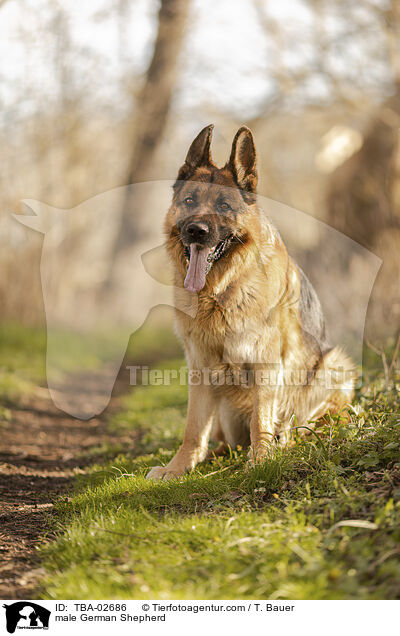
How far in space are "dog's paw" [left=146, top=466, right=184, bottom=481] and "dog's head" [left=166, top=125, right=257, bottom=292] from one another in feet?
4.68

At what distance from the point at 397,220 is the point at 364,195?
48.6 inches

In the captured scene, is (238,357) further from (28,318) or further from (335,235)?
(28,318)

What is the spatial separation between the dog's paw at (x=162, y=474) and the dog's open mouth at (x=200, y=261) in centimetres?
143

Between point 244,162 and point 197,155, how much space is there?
1.24 feet

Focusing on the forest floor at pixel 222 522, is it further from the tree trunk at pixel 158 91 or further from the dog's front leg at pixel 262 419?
the tree trunk at pixel 158 91

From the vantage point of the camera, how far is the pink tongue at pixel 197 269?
160 inches

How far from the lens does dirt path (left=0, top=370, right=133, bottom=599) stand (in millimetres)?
2957

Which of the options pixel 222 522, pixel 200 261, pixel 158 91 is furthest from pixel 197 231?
pixel 158 91

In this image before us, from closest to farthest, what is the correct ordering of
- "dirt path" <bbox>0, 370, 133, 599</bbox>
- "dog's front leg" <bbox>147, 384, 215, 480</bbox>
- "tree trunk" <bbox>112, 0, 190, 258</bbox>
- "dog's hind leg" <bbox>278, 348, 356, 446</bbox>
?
"dirt path" <bbox>0, 370, 133, 599</bbox> < "dog's front leg" <bbox>147, 384, 215, 480</bbox> < "dog's hind leg" <bbox>278, 348, 356, 446</bbox> < "tree trunk" <bbox>112, 0, 190, 258</bbox>

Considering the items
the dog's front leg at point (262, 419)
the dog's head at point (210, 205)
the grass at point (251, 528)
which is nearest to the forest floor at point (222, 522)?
the grass at point (251, 528)

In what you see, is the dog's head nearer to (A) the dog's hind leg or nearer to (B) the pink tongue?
(B) the pink tongue

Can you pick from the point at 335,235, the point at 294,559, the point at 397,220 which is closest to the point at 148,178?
the point at 335,235

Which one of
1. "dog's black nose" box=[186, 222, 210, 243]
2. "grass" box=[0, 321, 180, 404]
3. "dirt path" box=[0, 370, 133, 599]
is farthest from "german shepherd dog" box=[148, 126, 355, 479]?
"grass" box=[0, 321, 180, 404]
